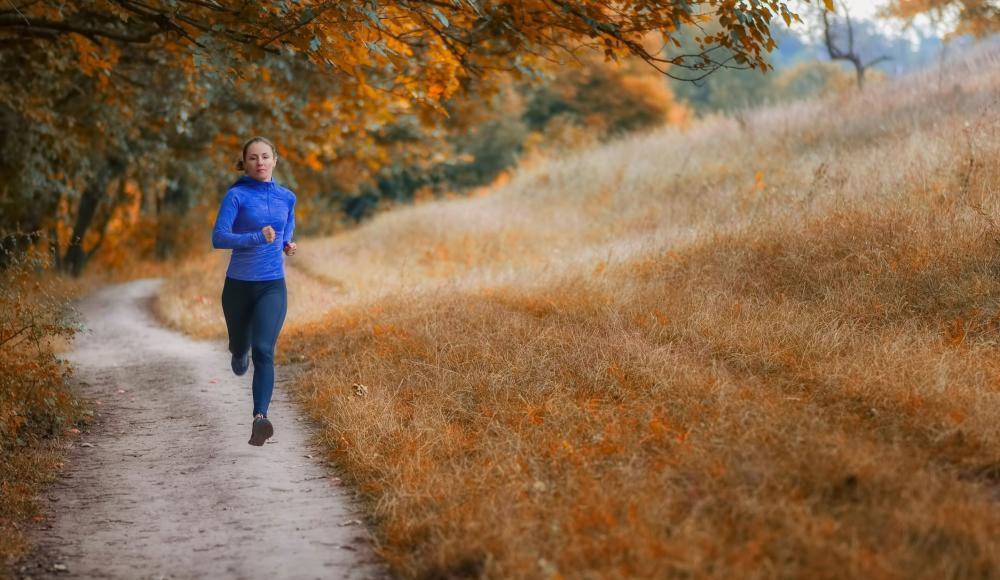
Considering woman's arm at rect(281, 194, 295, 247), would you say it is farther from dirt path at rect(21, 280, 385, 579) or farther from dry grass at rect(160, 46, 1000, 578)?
dirt path at rect(21, 280, 385, 579)

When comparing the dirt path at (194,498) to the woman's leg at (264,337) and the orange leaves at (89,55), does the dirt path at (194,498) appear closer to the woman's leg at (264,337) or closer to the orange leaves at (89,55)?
the woman's leg at (264,337)

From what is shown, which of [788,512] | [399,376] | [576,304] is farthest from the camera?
[576,304]

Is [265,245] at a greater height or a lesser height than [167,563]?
greater

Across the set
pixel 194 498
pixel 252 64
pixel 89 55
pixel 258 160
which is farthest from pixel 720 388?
pixel 89 55

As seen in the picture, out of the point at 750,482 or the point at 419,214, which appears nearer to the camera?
the point at 750,482

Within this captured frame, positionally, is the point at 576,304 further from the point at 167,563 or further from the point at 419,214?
the point at 419,214

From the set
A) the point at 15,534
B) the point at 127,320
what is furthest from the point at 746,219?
the point at 127,320

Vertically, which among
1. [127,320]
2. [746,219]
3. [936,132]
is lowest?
[127,320]

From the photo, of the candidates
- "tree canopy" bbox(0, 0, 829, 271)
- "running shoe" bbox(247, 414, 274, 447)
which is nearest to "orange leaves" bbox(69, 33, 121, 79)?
"tree canopy" bbox(0, 0, 829, 271)

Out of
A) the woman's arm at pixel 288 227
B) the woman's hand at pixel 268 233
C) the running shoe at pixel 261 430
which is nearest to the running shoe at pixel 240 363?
the running shoe at pixel 261 430

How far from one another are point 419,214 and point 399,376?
1398 cm

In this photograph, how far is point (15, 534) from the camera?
182 inches

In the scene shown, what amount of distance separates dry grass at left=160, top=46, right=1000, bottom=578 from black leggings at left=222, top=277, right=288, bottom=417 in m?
0.61

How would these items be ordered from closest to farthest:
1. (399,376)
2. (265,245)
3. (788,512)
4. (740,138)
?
(788,512) → (265,245) → (399,376) → (740,138)
